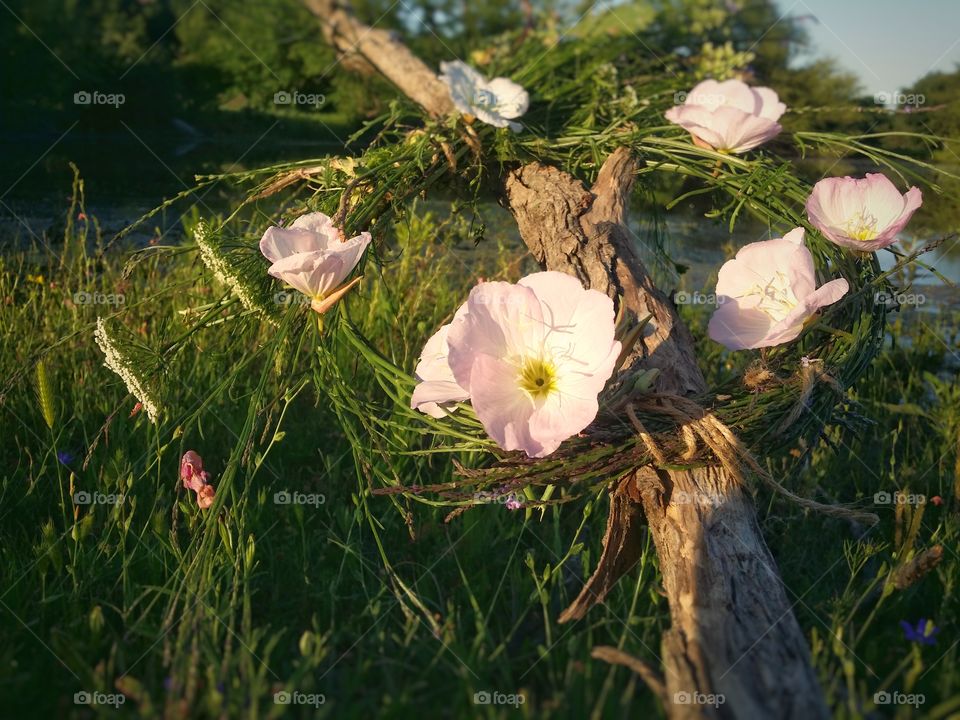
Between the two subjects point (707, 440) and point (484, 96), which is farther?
point (484, 96)

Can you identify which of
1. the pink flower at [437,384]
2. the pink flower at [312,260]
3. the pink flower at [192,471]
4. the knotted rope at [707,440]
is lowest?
the knotted rope at [707,440]

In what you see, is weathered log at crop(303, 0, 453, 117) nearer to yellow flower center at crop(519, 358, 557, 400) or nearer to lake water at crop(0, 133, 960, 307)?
lake water at crop(0, 133, 960, 307)

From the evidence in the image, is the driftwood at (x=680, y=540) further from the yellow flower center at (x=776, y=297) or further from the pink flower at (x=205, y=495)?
the pink flower at (x=205, y=495)

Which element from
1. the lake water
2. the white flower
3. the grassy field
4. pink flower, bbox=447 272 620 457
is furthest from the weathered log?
pink flower, bbox=447 272 620 457

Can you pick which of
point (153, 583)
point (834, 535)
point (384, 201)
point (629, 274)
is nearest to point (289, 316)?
point (384, 201)

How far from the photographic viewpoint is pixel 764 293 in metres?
1.76

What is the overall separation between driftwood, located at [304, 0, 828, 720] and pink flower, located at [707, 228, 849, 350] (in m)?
0.13

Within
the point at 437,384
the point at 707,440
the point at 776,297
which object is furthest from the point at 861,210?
the point at 437,384

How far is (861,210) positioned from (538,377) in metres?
0.92

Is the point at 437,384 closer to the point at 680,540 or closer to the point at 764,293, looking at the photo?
the point at 680,540

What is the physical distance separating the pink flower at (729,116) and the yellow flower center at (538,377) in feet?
3.64

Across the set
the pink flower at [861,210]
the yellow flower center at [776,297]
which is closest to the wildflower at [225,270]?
the yellow flower center at [776,297]

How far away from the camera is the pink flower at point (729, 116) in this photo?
2207mm

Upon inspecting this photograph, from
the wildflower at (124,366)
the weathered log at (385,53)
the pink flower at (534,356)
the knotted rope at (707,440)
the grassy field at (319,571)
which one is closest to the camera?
the grassy field at (319,571)
